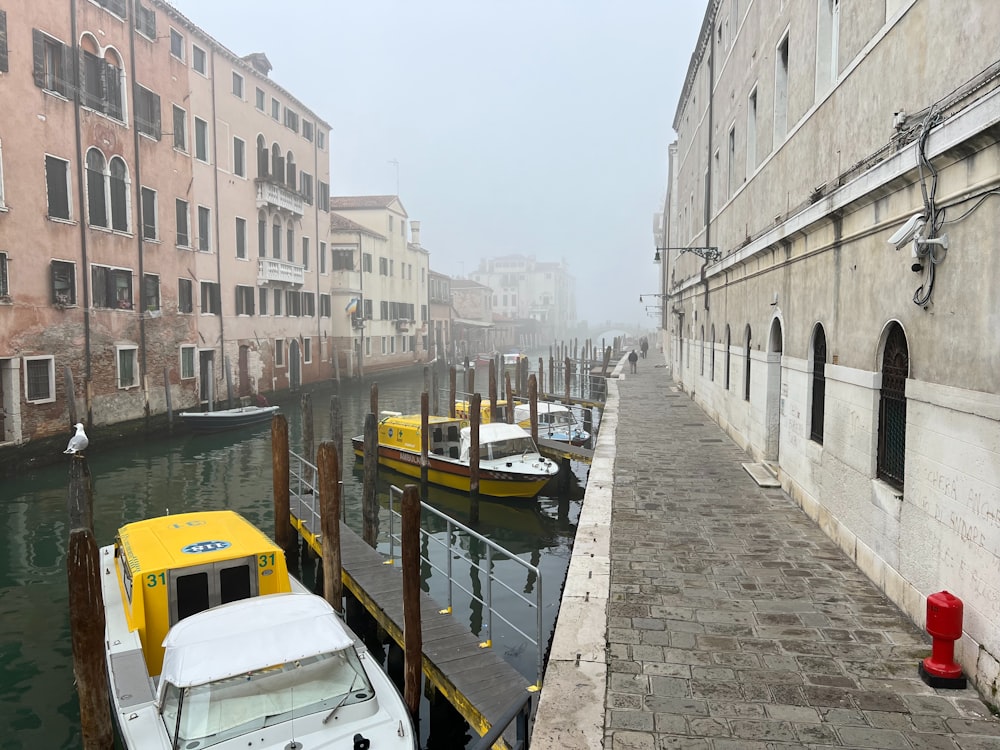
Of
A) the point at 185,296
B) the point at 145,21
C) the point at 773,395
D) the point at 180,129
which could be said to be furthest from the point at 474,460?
the point at 145,21

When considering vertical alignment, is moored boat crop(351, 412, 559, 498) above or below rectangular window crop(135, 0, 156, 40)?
below

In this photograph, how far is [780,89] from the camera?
10922 millimetres

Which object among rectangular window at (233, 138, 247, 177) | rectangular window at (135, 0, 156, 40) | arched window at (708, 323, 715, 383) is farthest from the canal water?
rectangular window at (135, 0, 156, 40)

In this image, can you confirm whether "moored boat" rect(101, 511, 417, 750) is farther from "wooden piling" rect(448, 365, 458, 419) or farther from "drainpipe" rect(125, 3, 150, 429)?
"drainpipe" rect(125, 3, 150, 429)

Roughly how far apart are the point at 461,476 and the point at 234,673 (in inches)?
426

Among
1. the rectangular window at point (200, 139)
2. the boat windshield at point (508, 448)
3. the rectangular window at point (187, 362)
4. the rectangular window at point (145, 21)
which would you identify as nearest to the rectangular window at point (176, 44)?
the rectangular window at point (145, 21)

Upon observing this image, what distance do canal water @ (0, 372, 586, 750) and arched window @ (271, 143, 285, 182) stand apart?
13936 millimetres

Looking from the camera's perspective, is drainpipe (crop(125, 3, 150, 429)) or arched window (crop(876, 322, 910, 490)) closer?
arched window (crop(876, 322, 910, 490))

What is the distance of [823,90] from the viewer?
842 cm

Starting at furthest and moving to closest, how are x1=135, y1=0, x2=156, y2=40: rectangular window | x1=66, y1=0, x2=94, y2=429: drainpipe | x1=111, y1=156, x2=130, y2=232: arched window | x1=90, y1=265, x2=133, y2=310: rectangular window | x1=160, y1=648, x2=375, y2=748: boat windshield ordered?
x1=135, y1=0, x2=156, y2=40: rectangular window < x1=111, y1=156, x2=130, y2=232: arched window < x1=90, y1=265, x2=133, y2=310: rectangular window < x1=66, y1=0, x2=94, y2=429: drainpipe < x1=160, y1=648, x2=375, y2=748: boat windshield

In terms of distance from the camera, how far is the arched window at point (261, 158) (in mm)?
31106

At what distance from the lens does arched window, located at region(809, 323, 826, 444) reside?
28.7 ft

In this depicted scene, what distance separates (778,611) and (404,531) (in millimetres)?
3450

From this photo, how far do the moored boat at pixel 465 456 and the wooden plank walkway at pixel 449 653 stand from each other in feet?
19.1
